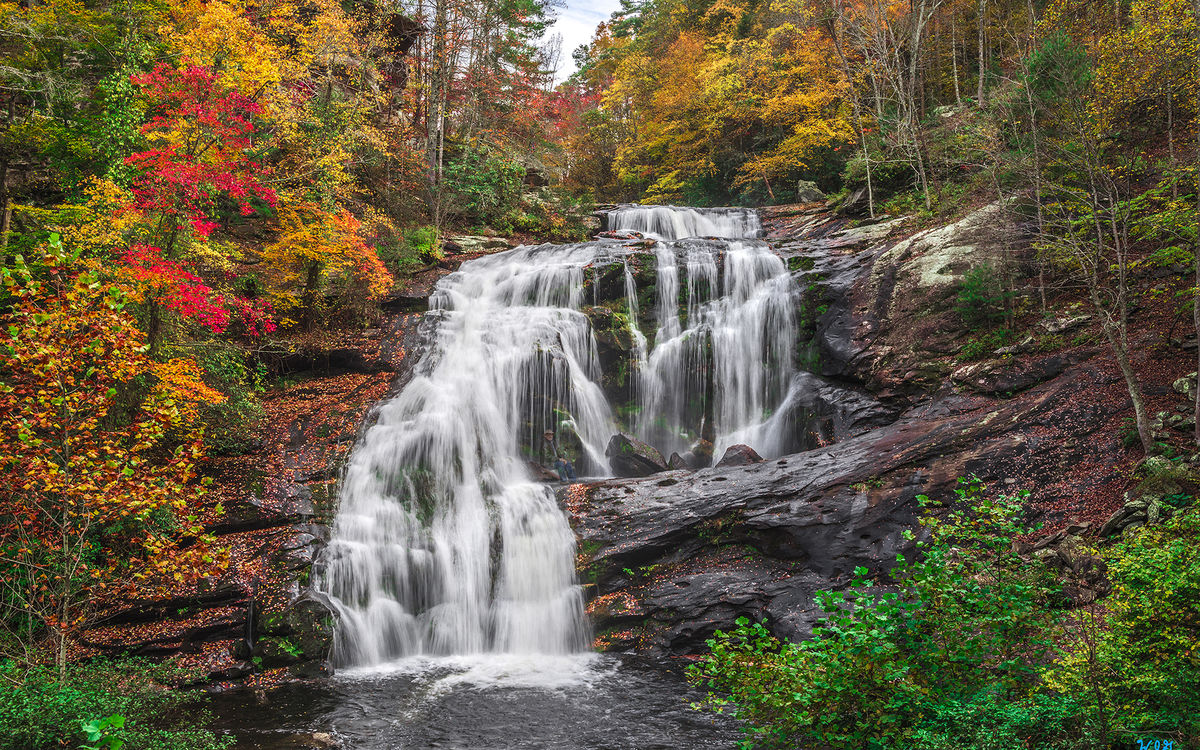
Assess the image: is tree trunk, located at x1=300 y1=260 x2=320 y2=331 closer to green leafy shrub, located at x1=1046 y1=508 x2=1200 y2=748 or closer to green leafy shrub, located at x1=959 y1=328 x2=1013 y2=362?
green leafy shrub, located at x1=959 y1=328 x2=1013 y2=362

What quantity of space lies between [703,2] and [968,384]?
1132 inches

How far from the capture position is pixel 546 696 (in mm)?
8320

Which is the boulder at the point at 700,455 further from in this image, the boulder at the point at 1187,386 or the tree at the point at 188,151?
the tree at the point at 188,151

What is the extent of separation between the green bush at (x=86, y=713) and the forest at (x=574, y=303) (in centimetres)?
4

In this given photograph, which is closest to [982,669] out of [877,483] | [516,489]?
[877,483]

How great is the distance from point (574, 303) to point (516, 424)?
4.55 metres

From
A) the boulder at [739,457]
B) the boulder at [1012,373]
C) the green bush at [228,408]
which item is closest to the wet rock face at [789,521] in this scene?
the boulder at [1012,373]

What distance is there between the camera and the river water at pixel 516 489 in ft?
25.6

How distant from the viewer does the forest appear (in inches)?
170

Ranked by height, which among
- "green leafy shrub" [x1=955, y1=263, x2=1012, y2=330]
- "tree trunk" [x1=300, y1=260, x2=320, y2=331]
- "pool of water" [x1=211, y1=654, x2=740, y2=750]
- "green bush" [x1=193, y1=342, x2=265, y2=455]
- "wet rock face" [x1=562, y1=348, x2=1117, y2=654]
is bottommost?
"pool of water" [x1=211, y1=654, x2=740, y2=750]

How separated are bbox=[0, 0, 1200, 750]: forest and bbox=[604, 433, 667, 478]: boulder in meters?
1.80

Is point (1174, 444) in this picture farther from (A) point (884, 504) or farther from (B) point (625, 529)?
(B) point (625, 529)

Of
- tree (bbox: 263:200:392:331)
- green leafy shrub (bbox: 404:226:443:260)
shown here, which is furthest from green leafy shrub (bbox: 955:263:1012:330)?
green leafy shrub (bbox: 404:226:443:260)

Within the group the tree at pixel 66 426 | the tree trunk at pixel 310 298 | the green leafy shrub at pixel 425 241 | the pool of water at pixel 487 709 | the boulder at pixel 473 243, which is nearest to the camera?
the tree at pixel 66 426
